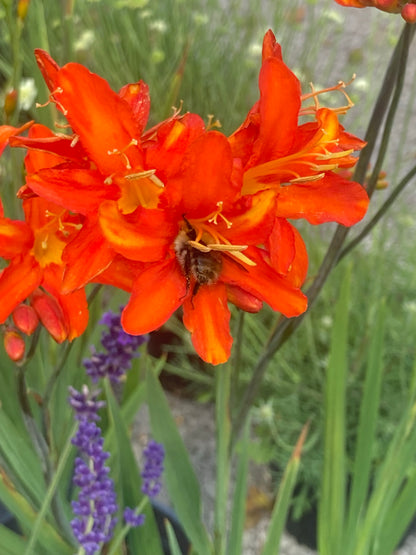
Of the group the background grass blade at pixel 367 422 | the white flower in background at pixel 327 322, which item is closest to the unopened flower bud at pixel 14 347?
the background grass blade at pixel 367 422

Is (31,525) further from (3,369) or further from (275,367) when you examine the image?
(275,367)

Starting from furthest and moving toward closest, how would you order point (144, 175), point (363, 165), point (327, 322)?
point (327, 322) < point (363, 165) < point (144, 175)

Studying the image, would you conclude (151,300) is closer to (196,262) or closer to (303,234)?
(196,262)

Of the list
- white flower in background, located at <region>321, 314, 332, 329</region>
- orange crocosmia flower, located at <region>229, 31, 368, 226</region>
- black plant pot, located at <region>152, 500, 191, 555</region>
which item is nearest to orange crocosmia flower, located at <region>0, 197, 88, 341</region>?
orange crocosmia flower, located at <region>229, 31, 368, 226</region>

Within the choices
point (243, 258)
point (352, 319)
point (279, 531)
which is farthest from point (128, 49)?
point (243, 258)

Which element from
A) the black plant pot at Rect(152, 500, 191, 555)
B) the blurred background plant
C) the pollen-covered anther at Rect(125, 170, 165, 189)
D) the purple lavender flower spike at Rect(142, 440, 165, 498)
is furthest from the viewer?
the blurred background plant

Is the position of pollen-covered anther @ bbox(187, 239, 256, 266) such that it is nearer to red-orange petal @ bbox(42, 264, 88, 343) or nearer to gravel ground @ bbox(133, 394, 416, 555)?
red-orange petal @ bbox(42, 264, 88, 343)

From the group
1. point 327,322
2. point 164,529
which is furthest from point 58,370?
point 327,322
